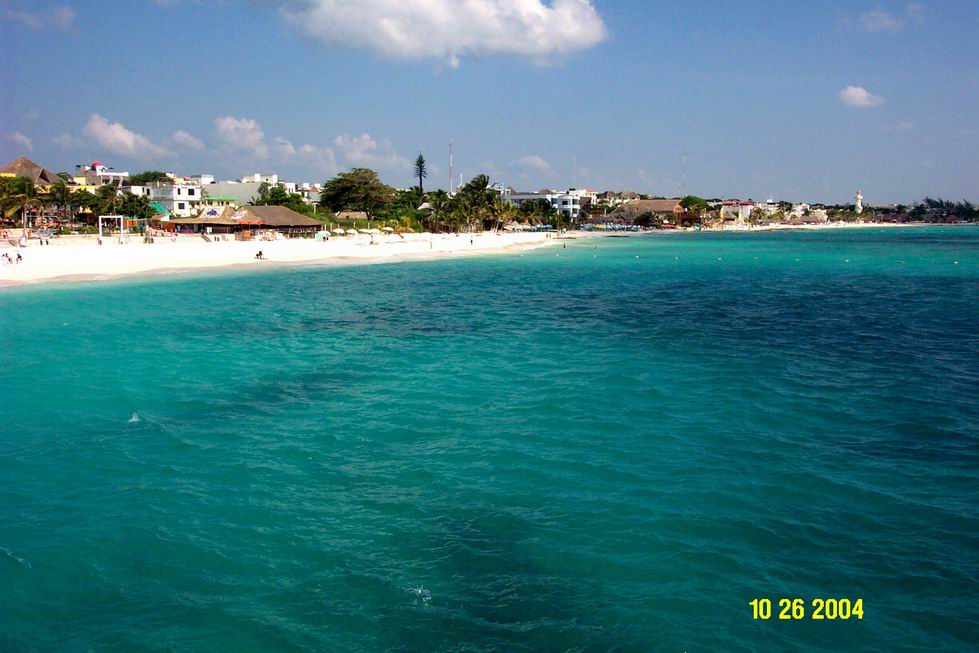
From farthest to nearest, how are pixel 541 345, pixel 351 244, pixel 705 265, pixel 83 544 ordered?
pixel 351 244, pixel 705 265, pixel 541 345, pixel 83 544

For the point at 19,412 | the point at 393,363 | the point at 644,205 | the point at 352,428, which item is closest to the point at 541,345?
the point at 393,363

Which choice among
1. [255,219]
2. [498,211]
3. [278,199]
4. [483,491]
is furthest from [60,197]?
[483,491]

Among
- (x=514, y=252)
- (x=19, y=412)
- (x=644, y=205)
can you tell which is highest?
(x=644, y=205)

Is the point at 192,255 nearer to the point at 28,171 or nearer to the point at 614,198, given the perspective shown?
the point at 28,171

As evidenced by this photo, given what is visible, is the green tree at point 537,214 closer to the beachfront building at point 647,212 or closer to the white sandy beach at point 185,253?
the beachfront building at point 647,212

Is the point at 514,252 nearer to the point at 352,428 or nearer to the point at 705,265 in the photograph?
the point at 705,265

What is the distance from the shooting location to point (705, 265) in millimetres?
61594

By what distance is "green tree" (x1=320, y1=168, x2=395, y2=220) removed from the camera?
98250mm

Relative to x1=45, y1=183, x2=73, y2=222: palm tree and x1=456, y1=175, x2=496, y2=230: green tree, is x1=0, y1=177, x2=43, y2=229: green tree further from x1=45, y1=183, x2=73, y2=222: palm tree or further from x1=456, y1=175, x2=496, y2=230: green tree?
x1=456, y1=175, x2=496, y2=230: green tree

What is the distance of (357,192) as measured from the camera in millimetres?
98250

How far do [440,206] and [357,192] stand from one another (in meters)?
12.1

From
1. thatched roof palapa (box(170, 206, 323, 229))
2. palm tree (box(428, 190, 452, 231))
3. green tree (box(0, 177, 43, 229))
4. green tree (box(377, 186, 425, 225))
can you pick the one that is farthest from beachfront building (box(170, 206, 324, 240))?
palm tree (box(428, 190, 452, 231))

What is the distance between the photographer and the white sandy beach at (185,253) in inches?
1722

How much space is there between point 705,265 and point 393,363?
48.0 metres
